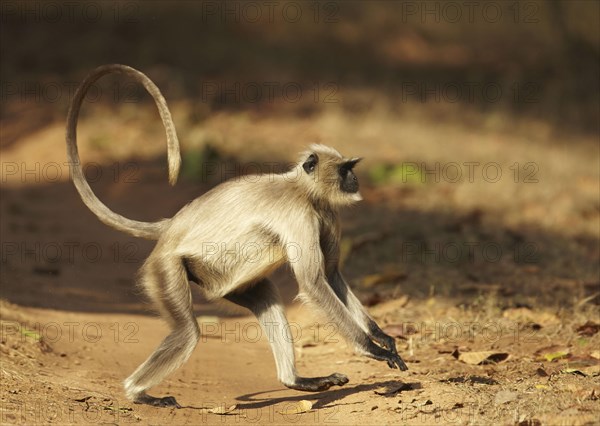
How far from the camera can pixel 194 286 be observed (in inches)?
264

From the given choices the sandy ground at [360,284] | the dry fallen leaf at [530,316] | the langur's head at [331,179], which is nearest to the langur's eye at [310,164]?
the langur's head at [331,179]

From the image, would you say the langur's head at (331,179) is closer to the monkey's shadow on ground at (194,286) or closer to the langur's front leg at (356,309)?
the langur's front leg at (356,309)

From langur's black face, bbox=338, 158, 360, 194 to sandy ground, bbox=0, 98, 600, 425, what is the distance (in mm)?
855

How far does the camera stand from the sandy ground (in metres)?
5.30

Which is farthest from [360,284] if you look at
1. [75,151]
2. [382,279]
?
[75,151]

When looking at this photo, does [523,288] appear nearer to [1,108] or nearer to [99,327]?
[99,327]

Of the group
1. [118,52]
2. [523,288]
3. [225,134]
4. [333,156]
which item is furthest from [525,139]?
[333,156]

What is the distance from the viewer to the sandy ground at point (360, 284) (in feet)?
17.4

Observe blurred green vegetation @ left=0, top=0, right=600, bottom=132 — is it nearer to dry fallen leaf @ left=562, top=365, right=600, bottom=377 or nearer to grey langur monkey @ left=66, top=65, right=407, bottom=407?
grey langur monkey @ left=66, top=65, right=407, bottom=407

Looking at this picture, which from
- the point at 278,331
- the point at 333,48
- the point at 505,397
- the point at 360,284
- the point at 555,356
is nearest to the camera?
the point at 505,397

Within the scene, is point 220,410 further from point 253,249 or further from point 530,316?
point 530,316

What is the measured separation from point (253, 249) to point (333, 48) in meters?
14.7

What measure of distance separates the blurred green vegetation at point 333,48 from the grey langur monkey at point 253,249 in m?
9.13

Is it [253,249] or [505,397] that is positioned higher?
[253,249]
